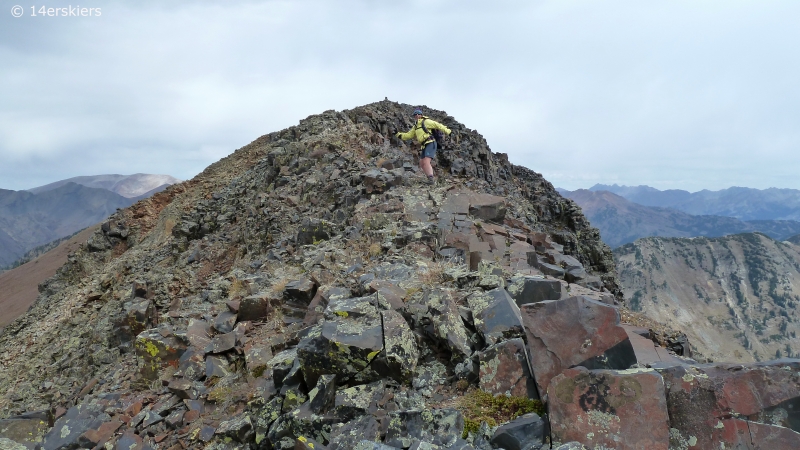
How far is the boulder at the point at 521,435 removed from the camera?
488 cm

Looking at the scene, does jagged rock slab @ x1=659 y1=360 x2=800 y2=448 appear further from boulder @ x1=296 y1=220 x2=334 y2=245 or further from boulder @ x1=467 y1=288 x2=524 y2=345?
boulder @ x1=296 y1=220 x2=334 y2=245

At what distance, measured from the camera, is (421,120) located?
1959 cm

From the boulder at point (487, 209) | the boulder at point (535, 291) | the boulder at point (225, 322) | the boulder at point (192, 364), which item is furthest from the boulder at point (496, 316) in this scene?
the boulder at point (487, 209)

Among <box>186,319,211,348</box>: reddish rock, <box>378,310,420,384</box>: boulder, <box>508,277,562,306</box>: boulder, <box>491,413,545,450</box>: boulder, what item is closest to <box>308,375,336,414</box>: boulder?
<box>378,310,420,384</box>: boulder

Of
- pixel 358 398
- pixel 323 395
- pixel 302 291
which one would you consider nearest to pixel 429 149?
pixel 302 291

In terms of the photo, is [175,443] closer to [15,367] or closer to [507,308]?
[507,308]

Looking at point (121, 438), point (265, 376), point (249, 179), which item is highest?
point (249, 179)

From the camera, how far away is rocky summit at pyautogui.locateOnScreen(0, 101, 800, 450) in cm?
479

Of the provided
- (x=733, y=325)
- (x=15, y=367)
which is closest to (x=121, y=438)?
(x=15, y=367)

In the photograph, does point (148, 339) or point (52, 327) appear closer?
point (148, 339)

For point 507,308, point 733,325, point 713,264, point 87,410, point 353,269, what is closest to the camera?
point 507,308

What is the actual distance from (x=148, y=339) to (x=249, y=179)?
19434 mm

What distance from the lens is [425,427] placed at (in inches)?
211

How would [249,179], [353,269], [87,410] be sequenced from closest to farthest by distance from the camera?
[87,410], [353,269], [249,179]
